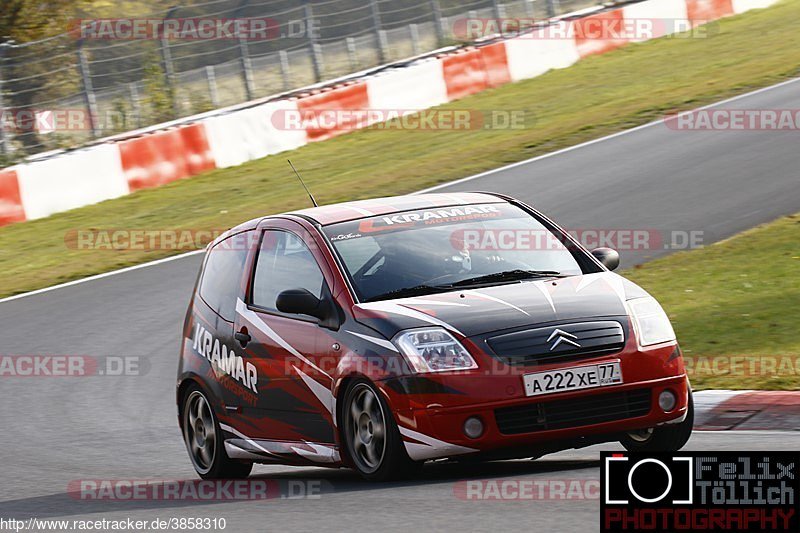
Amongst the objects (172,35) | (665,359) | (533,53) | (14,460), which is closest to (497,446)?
(665,359)

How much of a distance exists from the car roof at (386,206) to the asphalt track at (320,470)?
151 cm

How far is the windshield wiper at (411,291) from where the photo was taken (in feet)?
25.6

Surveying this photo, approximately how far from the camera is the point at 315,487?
7.80 meters

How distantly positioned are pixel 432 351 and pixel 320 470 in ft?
7.67

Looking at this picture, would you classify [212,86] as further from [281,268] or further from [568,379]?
[568,379]

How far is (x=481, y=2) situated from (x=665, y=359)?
20.4 metres

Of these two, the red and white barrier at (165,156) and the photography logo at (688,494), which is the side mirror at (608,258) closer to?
the photography logo at (688,494)

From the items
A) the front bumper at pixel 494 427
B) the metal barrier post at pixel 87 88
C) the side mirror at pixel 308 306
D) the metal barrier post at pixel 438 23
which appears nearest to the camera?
the front bumper at pixel 494 427

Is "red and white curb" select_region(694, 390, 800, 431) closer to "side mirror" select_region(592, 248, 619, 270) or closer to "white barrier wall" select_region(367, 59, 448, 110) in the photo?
"side mirror" select_region(592, 248, 619, 270)

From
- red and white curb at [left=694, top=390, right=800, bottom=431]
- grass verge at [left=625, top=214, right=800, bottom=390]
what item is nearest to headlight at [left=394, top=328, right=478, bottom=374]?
red and white curb at [left=694, top=390, right=800, bottom=431]

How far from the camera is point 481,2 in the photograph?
27047 mm

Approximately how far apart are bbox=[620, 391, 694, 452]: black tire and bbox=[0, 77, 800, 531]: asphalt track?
0.32 m

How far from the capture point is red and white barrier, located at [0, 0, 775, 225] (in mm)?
20562

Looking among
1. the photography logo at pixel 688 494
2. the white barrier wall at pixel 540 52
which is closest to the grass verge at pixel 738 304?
the photography logo at pixel 688 494
